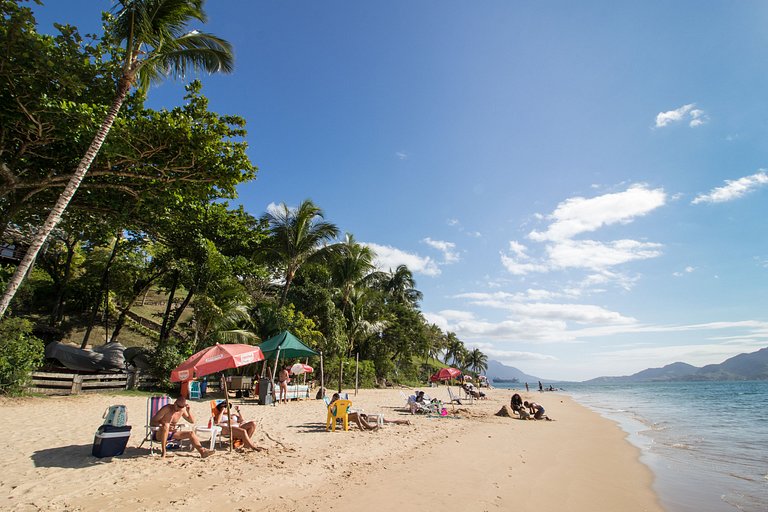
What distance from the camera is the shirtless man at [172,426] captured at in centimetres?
661

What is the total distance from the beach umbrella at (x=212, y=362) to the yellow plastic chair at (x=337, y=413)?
3037 millimetres

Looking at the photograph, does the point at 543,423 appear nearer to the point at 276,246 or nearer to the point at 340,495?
the point at 340,495

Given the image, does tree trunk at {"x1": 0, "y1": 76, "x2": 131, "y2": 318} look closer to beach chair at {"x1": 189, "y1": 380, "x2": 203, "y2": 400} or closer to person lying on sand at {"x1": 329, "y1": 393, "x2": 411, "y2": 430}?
person lying on sand at {"x1": 329, "y1": 393, "x2": 411, "y2": 430}

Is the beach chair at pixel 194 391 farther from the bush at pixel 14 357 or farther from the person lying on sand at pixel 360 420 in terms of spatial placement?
the person lying on sand at pixel 360 420

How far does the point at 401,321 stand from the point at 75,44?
3173cm

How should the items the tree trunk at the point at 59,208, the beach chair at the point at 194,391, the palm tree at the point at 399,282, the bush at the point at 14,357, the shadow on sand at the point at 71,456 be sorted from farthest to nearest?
the palm tree at the point at 399,282 → the beach chair at the point at 194,391 → the bush at the point at 14,357 → the tree trunk at the point at 59,208 → the shadow on sand at the point at 71,456

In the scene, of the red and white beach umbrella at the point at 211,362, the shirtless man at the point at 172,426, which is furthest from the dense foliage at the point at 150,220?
the shirtless man at the point at 172,426

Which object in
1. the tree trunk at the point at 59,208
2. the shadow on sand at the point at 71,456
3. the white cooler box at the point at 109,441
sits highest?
the tree trunk at the point at 59,208

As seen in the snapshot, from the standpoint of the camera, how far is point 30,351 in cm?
1137

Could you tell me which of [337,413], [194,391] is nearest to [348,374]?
[194,391]

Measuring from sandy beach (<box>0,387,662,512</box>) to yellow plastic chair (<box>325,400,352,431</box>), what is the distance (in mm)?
310

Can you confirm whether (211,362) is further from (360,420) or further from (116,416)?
(360,420)

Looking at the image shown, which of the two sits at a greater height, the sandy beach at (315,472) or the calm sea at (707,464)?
the sandy beach at (315,472)

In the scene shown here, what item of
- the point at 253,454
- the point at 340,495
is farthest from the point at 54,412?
the point at 340,495
